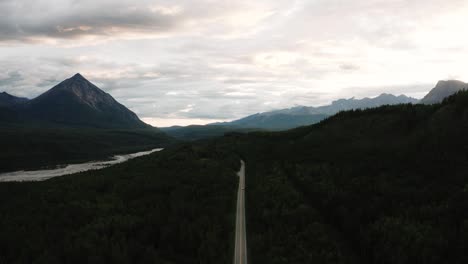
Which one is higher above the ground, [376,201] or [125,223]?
[376,201]

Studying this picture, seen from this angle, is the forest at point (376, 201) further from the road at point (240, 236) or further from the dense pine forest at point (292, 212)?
the road at point (240, 236)

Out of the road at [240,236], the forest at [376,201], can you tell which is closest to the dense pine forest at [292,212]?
the forest at [376,201]

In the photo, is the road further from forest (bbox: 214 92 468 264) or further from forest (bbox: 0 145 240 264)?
forest (bbox: 214 92 468 264)

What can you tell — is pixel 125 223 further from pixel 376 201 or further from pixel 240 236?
pixel 376 201

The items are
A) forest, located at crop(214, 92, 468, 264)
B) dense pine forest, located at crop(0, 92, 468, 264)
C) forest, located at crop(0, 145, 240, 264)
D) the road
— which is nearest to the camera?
forest, located at crop(214, 92, 468, 264)

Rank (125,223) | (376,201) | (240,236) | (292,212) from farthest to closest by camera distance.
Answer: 1. (125,223)
2. (292,212)
3. (376,201)
4. (240,236)

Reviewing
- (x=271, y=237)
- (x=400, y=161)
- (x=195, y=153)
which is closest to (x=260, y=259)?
(x=271, y=237)

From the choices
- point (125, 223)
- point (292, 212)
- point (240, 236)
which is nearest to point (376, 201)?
point (292, 212)

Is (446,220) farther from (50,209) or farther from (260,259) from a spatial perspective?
(50,209)

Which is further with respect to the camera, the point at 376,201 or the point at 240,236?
the point at 376,201

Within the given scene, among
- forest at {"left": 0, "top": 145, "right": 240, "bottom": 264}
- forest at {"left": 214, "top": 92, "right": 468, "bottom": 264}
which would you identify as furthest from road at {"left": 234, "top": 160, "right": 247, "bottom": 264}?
forest at {"left": 214, "top": 92, "right": 468, "bottom": 264}
